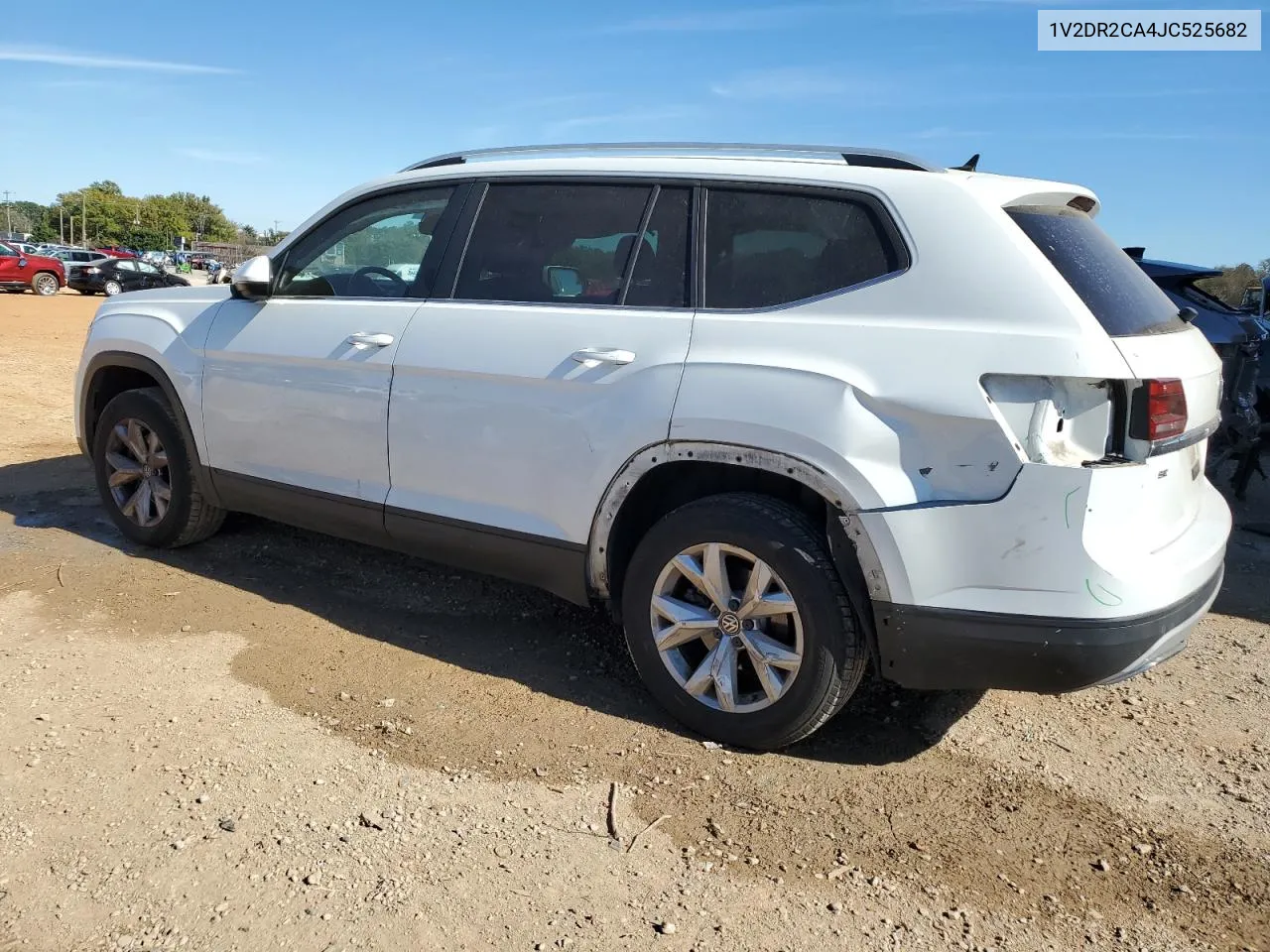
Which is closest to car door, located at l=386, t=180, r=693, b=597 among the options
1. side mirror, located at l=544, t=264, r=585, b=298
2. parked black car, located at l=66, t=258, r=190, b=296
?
side mirror, located at l=544, t=264, r=585, b=298

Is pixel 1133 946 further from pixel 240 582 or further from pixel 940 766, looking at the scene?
pixel 240 582

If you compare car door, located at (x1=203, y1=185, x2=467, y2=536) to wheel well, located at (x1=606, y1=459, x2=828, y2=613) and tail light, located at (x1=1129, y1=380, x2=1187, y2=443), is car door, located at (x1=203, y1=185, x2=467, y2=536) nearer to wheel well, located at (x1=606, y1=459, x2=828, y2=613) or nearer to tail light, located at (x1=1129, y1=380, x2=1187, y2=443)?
wheel well, located at (x1=606, y1=459, x2=828, y2=613)

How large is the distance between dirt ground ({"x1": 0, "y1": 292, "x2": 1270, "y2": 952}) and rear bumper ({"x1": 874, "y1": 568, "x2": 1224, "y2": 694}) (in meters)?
0.43

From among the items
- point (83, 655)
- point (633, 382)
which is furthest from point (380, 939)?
point (83, 655)

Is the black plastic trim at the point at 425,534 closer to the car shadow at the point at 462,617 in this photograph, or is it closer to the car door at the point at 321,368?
the car door at the point at 321,368

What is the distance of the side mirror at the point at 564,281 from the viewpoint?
3613mm

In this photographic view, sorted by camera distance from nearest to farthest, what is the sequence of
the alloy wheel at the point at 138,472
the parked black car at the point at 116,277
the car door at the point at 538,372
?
the car door at the point at 538,372
the alloy wheel at the point at 138,472
the parked black car at the point at 116,277

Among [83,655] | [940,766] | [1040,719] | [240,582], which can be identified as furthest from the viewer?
[240,582]

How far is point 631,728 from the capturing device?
3451mm

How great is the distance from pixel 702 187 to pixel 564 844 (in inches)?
85.0

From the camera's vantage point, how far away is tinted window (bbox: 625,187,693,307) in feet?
11.2

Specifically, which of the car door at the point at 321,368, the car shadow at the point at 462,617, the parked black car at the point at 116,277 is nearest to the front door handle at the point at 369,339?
the car door at the point at 321,368

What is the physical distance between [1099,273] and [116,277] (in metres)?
36.3

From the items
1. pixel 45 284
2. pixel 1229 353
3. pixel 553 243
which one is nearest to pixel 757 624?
pixel 553 243
